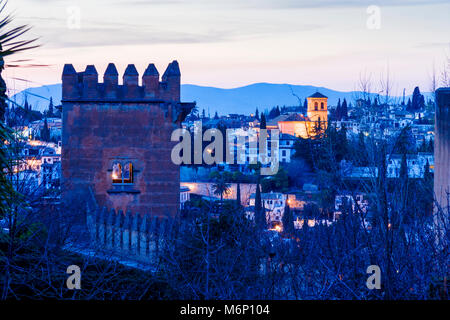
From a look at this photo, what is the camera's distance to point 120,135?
39.3 ft

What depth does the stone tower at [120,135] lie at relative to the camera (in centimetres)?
1192

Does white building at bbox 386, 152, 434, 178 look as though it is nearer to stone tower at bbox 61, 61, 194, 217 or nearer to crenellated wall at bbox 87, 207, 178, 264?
crenellated wall at bbox 87, 207, 178, 264

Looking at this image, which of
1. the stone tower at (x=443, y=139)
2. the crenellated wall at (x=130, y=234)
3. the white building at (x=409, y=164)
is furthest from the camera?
the crenellated wall at (x=130, y=234)

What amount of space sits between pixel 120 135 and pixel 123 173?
66cm

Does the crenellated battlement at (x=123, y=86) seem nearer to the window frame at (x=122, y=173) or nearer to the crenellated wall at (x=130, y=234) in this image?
the window frame at (x=122, y=173)

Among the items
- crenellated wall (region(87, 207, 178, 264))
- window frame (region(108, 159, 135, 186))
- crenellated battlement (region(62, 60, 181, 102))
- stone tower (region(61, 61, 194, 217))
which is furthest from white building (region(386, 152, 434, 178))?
window frame (region(108, 159, 135, 186))

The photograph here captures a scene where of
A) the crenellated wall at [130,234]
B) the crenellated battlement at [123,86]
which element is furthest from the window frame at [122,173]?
the crenellated wall at [130,234]

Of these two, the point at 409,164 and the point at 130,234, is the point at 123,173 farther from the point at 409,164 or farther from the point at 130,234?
the point at 409,164

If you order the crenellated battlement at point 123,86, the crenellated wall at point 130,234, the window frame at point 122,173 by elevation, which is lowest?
the crenellated wall at point 130,234

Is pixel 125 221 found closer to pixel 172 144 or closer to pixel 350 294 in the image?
pixel 172 144

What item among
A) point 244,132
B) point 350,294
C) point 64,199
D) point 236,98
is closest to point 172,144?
point 64,199

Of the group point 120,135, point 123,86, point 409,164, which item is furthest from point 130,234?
point 409,164
